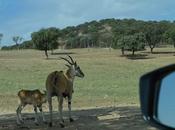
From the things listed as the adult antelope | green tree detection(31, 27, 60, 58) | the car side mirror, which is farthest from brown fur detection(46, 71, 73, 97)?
green tree detection(31, 27, 60, 58)

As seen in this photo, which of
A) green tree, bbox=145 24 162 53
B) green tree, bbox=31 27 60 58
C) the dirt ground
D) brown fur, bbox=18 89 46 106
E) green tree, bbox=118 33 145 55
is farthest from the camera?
green tree, bbox=145 24 162 53

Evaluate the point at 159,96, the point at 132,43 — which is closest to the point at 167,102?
the point at 159,96

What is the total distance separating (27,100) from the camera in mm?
14859

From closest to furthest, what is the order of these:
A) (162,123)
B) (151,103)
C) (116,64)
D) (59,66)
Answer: (162,123)
(151,103)
(59,66)
(116,64)

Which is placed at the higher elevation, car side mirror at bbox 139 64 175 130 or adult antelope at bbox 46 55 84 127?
car side mirror at bbox 139 64 175 130

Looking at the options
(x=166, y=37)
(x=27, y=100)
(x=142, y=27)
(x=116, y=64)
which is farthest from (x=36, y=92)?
(x=142, y=27)

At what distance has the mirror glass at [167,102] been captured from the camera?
2.57m

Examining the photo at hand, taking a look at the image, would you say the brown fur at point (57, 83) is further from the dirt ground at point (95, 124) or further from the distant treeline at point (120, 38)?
the distant treeline at point (120, 38)

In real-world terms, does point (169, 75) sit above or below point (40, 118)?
above

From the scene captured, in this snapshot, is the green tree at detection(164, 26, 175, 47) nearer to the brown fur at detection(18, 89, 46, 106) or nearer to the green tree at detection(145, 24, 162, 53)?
the green tree at detection(145, 24, 162, 53)

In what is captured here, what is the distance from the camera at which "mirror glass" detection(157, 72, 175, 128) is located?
257 cm

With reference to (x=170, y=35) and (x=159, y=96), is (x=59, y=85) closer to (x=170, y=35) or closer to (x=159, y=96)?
(x=159, y=96)

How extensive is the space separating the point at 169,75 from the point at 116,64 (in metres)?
64.9

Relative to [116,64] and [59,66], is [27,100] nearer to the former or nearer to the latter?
[59,66]
